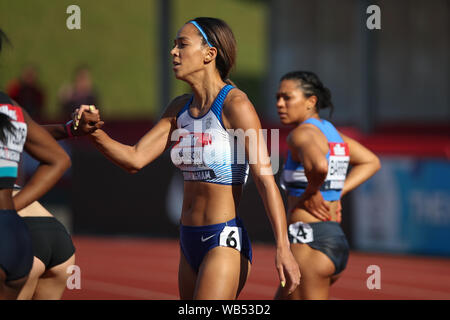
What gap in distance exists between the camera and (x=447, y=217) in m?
10.9

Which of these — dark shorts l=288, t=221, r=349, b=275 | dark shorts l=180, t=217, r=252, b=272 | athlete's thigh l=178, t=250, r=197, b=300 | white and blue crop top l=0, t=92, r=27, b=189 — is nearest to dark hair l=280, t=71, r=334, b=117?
dark shorts l=288, t=221, r=349, b=275

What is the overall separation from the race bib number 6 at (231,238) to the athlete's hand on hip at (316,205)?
1.28 meters

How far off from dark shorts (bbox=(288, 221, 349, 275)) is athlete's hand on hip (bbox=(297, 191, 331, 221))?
0.17ft

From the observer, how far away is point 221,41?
4.61m

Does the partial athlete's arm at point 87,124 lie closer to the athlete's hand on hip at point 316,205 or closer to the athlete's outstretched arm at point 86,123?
the athlete's outstretched arm at point 86,123

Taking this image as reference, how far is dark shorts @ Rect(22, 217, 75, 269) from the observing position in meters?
4.71

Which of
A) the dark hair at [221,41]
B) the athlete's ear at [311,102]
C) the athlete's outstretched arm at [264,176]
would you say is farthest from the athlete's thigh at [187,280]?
the athlete's ear at [311,102]

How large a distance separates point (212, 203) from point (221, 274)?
39 centimetres

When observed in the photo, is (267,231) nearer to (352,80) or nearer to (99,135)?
(99,135)

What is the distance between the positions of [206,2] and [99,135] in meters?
53.2

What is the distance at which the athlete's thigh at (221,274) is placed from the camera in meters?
4.25

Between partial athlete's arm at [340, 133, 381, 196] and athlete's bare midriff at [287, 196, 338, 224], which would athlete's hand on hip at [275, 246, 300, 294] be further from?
partial athlete's arm at [340, 133, 381, 196]

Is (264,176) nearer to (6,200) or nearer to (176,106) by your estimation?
(176,106)
